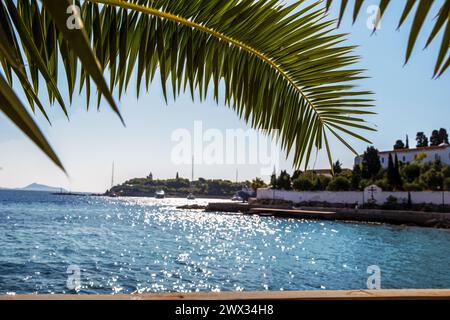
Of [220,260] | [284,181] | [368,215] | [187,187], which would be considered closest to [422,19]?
[220,260]

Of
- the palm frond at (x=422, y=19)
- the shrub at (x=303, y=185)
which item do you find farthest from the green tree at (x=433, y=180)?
the palm frond at (x=422, y=19)

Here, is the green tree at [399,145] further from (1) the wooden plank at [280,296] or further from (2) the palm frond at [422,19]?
(2) the palm frond at [422,19]

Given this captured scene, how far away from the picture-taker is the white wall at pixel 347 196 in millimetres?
51438

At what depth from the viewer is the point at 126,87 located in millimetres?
1511

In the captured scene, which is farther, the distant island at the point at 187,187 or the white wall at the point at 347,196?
the distant island at the point at 187,187

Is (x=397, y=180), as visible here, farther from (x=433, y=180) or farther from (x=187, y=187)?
(x=187, y=187)

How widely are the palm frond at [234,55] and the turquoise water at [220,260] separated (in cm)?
1647

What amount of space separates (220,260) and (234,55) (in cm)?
2568

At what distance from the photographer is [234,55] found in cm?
159

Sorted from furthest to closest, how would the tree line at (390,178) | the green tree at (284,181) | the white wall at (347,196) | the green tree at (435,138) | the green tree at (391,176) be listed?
the green tree at (435,138) → the green tree at (284,181) → the green tree at (391,176) → the tree line at (390,178) → the white wall at (347,196)

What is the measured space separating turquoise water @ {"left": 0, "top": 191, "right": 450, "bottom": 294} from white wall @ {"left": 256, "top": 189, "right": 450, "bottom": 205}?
385 inches

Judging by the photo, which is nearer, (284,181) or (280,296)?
(280,296)

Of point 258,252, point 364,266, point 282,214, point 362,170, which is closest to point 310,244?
point 258,252

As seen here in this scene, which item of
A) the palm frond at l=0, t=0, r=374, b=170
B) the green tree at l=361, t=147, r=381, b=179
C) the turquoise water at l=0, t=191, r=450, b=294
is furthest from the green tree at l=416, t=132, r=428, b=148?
the palm frond at l=0, t=0, r=374, b=170
